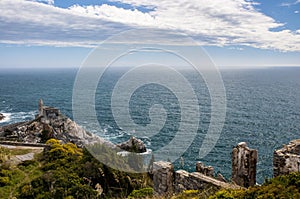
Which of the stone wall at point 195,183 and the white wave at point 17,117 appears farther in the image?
the white wave at point 17,117

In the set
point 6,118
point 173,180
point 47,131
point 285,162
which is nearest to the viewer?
point 285,162

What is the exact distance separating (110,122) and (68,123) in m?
17.8

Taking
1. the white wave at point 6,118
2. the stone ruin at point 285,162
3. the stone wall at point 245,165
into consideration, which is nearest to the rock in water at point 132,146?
the stone wall at point 245,165

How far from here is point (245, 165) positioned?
441 inches

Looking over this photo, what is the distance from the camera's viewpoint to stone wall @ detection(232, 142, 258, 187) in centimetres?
1115

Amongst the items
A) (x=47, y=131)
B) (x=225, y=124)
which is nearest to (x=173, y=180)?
(x=47, y=131)

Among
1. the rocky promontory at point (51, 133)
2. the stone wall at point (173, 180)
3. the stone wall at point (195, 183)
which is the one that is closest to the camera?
the stone wall at point (195, 183)

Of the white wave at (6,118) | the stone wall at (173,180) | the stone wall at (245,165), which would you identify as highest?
the stone wall at (245,165)

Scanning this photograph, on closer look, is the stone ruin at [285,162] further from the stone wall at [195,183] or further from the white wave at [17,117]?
the white wave at [17,117]

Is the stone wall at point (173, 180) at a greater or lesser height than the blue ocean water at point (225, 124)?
greater

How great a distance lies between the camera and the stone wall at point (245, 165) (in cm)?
1115

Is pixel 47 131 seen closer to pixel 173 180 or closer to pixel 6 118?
pixel 6 118

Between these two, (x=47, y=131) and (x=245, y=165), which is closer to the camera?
(x=245, y=165)

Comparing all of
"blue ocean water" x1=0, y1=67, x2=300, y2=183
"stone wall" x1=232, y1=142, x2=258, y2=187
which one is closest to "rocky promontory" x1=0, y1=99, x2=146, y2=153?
"blue ocean water" x1=0, y1=67, x2=300, y2=183
